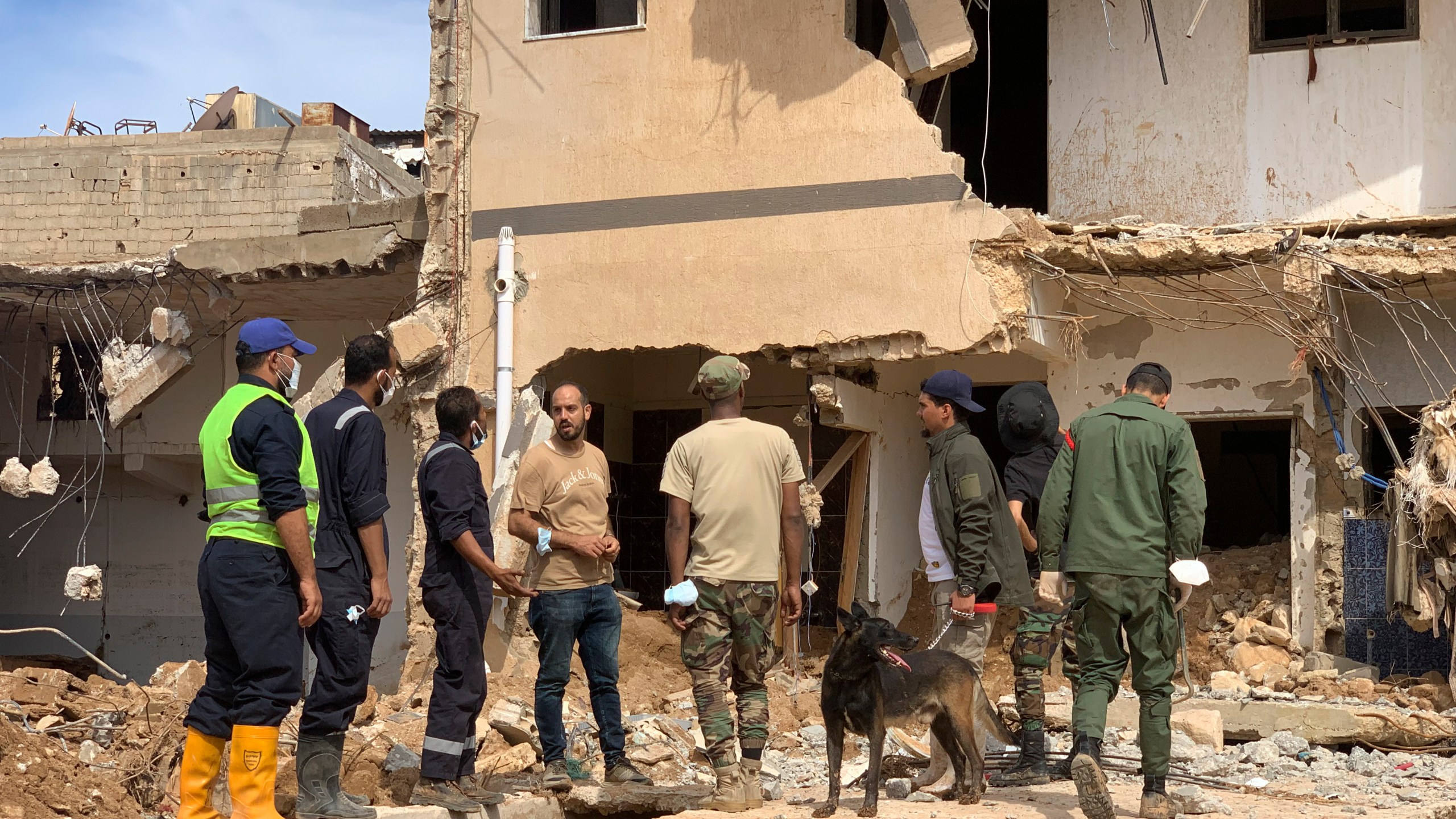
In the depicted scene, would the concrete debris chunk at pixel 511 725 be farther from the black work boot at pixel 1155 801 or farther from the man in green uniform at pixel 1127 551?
the black work boot at pixel 1155 801

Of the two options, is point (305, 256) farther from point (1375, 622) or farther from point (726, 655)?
point (1375, 622)

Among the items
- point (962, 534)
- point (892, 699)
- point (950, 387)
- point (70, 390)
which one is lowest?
point (892, 699)

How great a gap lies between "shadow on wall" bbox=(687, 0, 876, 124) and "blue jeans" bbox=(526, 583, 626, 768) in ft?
17.2

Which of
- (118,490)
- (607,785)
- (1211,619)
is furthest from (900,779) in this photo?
(118,490)

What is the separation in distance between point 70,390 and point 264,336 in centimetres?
1215

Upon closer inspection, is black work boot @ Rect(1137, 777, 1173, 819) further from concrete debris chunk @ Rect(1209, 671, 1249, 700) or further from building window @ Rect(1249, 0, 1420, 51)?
building window @ Rect(1249, 0, 1420, 51)

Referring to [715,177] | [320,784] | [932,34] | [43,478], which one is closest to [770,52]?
[715,177]

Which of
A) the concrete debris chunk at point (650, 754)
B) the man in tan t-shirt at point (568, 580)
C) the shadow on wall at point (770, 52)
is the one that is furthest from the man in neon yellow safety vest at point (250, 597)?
the shadow on wall at point (770, 52)

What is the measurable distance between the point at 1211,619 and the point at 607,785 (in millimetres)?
6282

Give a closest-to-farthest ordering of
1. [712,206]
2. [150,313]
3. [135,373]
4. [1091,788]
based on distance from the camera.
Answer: [1091,788]
[712,206]
[135,373]
[150,313]

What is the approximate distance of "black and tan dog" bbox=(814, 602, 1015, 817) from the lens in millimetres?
5633

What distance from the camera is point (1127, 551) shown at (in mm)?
5566

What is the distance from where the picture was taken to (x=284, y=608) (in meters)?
5.02

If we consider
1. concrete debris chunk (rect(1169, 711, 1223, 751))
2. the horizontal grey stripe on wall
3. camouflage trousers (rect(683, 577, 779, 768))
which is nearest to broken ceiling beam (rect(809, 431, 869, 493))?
the horizontal grey stripe on wall
